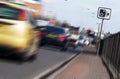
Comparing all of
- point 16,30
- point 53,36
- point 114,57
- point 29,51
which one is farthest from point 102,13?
point 16,30

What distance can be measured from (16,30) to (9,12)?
0.84m

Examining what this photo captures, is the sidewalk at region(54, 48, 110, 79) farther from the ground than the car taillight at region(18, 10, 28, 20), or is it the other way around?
the car taillight at region(18, 10, 28, 20)

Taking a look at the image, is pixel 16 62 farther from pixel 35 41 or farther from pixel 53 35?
pixel 53 35

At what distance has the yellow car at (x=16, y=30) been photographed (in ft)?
49.0

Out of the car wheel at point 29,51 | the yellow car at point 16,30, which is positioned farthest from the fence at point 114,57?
the yellow car at point 16,30

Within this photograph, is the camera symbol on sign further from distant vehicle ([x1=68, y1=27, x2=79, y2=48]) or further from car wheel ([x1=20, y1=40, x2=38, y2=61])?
car wheel ([x1=20, y1=40, x2=38, y2=61])

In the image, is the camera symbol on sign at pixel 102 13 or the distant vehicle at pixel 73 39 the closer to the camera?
the distant vehicle at pixel 73 39

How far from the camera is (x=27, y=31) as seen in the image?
51.8 ft

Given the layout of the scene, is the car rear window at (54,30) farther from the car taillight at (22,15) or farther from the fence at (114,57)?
the car taillight at (22,15)

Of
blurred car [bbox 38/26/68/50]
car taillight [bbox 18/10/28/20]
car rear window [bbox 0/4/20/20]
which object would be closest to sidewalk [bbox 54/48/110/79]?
car taillight [bbox 18/10/28/20]

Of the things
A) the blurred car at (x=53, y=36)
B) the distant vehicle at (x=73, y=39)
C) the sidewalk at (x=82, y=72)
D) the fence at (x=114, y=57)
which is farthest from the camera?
the distant vehicle at (x=73, y=39)

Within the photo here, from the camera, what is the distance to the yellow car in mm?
14930

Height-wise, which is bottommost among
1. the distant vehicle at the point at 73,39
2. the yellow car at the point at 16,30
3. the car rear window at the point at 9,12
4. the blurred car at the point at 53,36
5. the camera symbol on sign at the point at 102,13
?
the distant vehicle at the point at 73,39

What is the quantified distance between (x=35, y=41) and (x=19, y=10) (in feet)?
6.07
